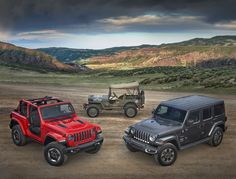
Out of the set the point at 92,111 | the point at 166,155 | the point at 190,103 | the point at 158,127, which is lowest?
the point at 166,155

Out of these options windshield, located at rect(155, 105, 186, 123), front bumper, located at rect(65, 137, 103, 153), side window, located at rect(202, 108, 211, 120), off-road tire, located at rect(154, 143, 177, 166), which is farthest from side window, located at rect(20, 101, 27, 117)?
side window, located at rect(202, 108, 211, 120)

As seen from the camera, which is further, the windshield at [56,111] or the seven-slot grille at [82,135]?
the windshield at [56,111]

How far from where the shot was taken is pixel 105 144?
15227 mm

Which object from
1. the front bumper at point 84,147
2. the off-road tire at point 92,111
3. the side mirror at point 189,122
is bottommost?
the front bumper at point 84,147

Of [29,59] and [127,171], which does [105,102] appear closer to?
[127,171]

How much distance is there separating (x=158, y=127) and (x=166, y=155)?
1144 millimetres

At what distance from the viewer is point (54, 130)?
12.6 m

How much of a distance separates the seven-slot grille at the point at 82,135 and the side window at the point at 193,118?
3.97 m

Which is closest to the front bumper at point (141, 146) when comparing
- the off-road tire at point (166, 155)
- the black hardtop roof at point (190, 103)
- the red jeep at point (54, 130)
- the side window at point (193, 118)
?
the off-road tire at point (166, 155)

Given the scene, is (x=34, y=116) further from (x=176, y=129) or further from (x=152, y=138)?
(x=176, y=129)

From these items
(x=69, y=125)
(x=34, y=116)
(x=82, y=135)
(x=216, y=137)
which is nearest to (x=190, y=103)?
(x=216, y=137)

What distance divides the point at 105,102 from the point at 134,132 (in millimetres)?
7324

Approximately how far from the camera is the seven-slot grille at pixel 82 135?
12.4m

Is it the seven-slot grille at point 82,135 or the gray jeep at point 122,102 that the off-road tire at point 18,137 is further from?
the gray jeep at point 122,102
